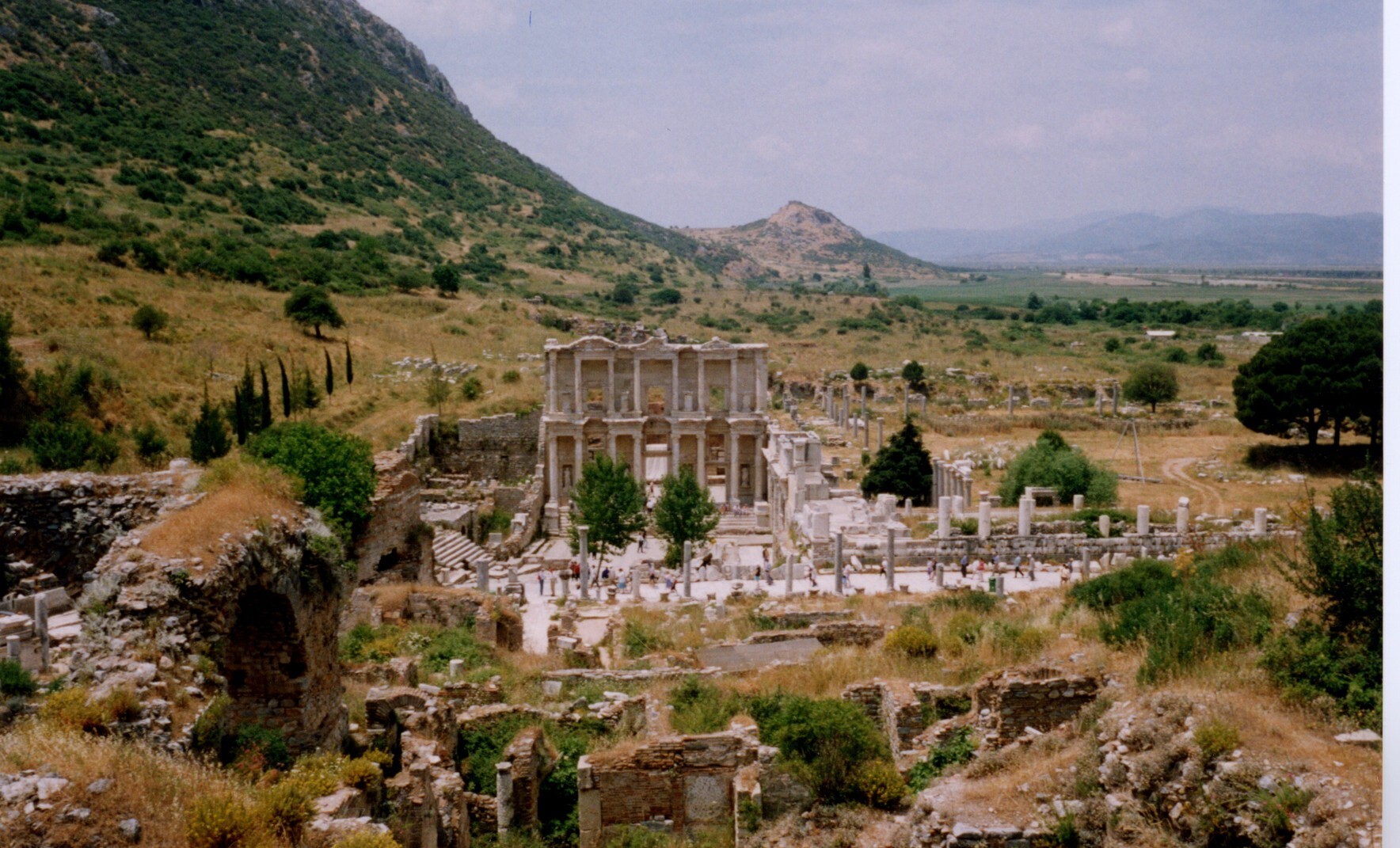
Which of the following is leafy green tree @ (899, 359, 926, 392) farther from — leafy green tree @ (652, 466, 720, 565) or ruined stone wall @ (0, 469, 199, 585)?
ruined stone wall @ (0, 469, 199, 585)

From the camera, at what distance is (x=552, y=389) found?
1971 inches

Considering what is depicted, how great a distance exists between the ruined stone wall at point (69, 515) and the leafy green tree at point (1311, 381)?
4684cm

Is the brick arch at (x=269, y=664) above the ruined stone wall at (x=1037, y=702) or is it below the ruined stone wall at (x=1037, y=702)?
above

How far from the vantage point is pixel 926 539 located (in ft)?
106

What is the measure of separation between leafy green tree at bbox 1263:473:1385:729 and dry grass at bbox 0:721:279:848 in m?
9.56

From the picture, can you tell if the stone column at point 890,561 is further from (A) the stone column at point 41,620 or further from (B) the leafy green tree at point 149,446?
(B) the leafy green tree at point 149,446

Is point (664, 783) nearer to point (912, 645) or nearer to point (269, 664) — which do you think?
point (269, 664)

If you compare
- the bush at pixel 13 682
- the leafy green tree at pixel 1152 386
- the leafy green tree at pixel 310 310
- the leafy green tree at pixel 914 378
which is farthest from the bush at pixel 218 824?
the leafy green tree at pixel 914 378

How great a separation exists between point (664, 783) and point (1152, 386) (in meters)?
62.8

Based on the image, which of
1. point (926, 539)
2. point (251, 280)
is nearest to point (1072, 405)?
point (926, 539)

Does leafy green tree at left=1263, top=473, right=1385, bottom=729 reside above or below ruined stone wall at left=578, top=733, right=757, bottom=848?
above

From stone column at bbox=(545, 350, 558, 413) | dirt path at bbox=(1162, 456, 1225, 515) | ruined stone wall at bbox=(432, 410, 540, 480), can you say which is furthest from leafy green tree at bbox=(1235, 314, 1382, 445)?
ruined stone wall at bbox=(432, 410, 540, 480)

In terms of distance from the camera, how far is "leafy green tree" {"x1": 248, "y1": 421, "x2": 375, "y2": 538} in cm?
2617

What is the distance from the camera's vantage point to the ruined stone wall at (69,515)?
15094mm
